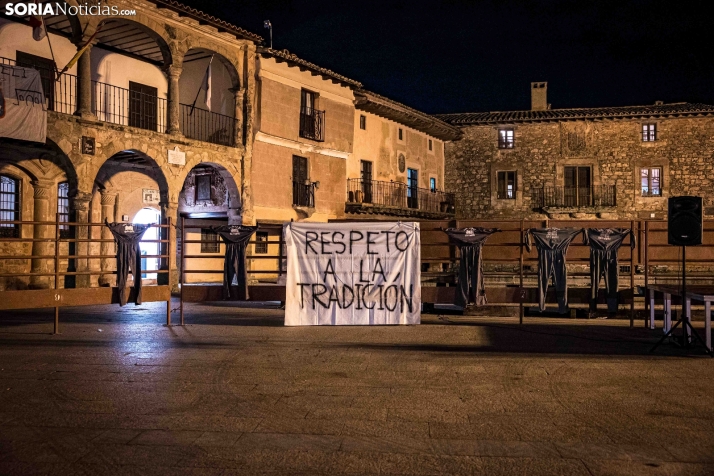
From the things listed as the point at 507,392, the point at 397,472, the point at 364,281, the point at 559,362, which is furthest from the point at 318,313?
the point at 397,472

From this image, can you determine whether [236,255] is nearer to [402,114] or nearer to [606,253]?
[606,253]

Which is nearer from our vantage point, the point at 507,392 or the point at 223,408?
the point at 223,408

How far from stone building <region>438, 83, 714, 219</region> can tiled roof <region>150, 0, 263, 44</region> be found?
1873 centimetres

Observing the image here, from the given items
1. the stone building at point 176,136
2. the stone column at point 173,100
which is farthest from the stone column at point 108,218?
the stone column at point 173,100

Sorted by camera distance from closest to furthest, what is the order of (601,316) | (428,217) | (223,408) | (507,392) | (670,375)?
(223,408) → (507,392) → (670,375) → (601,316) → (428,217)

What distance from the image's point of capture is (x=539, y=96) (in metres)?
42.8

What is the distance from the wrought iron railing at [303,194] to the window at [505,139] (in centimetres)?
1624

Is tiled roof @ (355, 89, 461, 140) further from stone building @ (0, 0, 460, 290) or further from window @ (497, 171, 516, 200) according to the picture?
window @ (497, 171, 516, 200)

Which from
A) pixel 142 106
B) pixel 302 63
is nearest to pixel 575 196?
pixel 302 63

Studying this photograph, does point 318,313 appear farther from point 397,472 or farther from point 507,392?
point 397,472

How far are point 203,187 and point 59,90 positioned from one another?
6.95 metres

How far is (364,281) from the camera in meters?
12.9

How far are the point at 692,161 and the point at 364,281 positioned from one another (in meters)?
32.6

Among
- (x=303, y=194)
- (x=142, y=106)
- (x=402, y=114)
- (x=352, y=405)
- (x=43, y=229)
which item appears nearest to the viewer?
(x=352, y=405)
